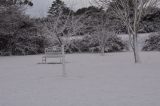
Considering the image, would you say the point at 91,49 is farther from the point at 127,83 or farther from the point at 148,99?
the point at 148,99

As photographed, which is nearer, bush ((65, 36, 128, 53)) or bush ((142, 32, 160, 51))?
bush ((142, 32, 160, 51))

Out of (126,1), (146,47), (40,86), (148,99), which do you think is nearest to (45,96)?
(40,86)

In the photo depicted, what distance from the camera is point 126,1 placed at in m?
14.9

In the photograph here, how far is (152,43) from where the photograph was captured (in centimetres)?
2550

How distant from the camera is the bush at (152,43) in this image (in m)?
25.2

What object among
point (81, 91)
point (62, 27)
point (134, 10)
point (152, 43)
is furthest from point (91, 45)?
point (81, 91)

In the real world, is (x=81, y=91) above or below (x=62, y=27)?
below

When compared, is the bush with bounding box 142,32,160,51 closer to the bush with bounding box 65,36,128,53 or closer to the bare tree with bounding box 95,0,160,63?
the bush with bounding box 65,36,128,53

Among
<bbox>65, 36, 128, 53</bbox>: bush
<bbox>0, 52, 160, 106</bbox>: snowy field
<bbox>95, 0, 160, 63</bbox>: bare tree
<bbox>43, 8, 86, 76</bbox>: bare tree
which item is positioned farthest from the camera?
<bbox>65, 36, 128, 53</bbox>: bush

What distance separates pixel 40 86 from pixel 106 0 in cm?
851

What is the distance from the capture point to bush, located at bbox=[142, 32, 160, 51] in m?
25.2

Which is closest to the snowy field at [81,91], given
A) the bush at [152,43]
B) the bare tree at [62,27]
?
the bare tree at [62,27]

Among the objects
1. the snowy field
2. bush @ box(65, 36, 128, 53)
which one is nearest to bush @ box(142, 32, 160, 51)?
bush @ box(65, 36, 128, 53)

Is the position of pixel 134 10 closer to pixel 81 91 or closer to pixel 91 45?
pixel 81 91
